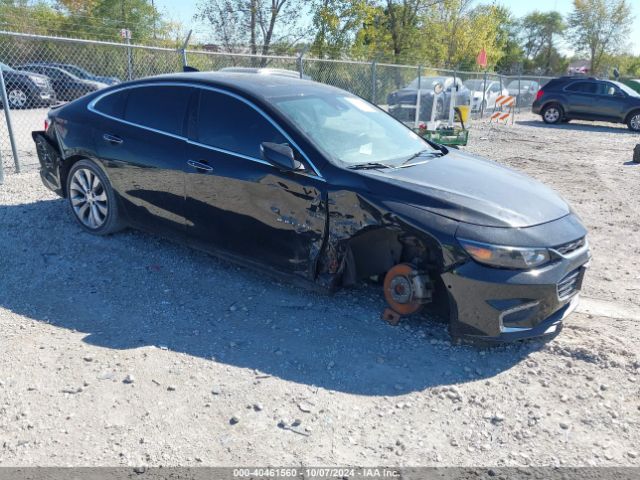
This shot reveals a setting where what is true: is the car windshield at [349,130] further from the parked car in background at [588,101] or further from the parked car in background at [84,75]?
the parked car in background at [588,101]

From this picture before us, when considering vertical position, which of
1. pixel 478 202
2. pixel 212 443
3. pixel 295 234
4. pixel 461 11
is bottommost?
pixel 212 443

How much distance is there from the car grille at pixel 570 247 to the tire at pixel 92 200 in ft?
12.6

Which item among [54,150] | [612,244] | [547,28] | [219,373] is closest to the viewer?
[219,373]

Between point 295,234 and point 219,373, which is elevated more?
point 295,234

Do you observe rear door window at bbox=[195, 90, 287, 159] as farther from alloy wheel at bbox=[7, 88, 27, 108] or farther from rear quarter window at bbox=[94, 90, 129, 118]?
alloy wheel at bbox=[7, 88, 27, 108]

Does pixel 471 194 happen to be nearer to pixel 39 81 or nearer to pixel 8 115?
pixel 8 115

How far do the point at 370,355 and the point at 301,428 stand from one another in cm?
86

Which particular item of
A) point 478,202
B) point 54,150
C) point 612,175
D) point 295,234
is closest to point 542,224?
point 478,202

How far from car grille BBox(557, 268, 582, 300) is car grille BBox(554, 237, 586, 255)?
0.52 ft

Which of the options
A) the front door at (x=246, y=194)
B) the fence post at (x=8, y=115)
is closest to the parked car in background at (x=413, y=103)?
the fence post at (x=8, y=115)

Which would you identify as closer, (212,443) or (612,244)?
(212,443)

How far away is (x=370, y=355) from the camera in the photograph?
145 inches

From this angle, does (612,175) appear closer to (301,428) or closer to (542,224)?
(542,224)

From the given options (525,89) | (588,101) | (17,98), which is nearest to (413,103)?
(588,101)
